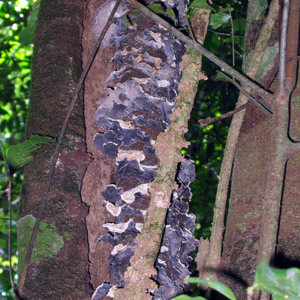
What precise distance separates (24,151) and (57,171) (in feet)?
0.35

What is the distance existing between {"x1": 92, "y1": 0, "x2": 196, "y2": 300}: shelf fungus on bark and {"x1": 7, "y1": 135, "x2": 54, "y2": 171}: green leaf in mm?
161

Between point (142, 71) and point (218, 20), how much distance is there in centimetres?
52

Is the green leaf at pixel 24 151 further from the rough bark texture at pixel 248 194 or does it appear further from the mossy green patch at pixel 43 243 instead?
the rough bark texture at pixel 248 194

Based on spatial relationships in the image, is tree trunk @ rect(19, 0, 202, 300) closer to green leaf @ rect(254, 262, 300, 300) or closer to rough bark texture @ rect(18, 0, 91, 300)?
rough bark texture @ rect(18, 0, 91, 300)

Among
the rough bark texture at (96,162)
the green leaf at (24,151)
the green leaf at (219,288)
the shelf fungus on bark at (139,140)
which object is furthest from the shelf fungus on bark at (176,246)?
the green leaf at (219,288)

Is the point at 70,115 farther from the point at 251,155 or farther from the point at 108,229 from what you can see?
the point at 251,155

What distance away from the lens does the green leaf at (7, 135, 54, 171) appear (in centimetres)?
121

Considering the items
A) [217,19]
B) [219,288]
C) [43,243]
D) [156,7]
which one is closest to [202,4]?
[156,7]

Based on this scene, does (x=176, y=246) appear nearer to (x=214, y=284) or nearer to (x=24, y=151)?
(x=24, y=151)

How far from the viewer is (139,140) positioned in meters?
1.15

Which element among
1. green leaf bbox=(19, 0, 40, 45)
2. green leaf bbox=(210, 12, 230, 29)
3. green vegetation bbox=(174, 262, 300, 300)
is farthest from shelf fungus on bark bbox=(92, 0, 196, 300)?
green vegetation bbox=(174, 262, 300, 300)

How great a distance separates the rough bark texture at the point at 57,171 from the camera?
1.11 metres

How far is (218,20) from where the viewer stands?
1.59 meters

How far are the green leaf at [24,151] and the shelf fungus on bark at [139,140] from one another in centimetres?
16
